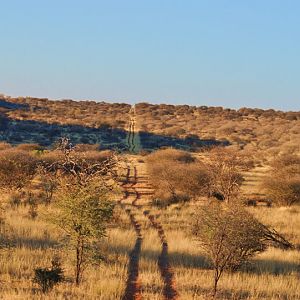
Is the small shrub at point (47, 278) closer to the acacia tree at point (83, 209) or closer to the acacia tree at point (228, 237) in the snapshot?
the acacia tree at point (83, 209)

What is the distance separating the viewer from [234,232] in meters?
12.6

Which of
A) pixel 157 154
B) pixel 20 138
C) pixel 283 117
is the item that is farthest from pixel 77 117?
pixel 157 154

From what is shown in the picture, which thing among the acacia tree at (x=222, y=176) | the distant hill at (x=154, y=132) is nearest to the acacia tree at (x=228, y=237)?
the acacia tree at (x=222, y=176)

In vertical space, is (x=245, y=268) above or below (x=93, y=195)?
below

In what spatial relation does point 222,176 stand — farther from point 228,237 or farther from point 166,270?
point 228,237

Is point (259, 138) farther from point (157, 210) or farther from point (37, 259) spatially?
point (37, 259)

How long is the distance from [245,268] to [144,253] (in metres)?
3.05

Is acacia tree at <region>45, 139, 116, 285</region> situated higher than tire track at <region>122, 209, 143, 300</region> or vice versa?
acacia tree at <region>45, 139, 116, 285</region>

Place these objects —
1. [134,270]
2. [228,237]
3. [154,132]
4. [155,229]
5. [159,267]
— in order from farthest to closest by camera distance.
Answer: [154,132]
[155,229]
[159,267]
[134,270]
[228,237]

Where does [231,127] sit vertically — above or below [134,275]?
above

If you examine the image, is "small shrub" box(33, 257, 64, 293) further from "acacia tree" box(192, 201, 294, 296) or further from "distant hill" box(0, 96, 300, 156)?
"distant hill" box(0, 96, 300, 156)

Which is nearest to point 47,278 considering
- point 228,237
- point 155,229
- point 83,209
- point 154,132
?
point 83,209

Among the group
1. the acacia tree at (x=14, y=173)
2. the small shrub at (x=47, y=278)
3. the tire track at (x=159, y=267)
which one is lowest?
the tire track at (x=159, y=267)

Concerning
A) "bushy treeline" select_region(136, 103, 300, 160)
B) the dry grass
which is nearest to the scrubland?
the dry grass
